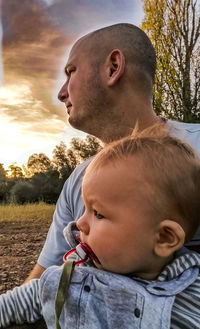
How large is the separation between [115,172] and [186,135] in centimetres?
83

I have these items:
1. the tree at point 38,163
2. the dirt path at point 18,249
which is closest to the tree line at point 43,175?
the tree at point 38,163

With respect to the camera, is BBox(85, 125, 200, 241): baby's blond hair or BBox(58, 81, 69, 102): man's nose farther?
BBox(58, 81, 69, 102): man's nose

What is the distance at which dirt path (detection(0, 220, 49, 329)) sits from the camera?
2.56 meters

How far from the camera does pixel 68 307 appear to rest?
1.26 metres

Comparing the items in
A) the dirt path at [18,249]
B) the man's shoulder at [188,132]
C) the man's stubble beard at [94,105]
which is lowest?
the dirt path at [18,249]

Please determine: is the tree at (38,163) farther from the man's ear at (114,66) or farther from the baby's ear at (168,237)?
the baby's ear at (168,237)

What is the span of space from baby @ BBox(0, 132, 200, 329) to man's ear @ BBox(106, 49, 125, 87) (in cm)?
130

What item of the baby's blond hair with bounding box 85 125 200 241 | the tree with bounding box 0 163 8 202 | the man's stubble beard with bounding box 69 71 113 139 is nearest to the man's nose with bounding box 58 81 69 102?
the man's stubble beard with bounding box 69 71 113 139

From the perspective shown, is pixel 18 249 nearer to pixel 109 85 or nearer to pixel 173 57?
pixel 109 85

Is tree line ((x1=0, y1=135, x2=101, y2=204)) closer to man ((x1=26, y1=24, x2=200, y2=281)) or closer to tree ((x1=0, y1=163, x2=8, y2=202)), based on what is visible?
tree ((x1=0, y1=163, x2=8, y2=202))

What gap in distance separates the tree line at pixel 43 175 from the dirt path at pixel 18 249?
215 inches

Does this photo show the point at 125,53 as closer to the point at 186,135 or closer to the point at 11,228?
the point at 186,135

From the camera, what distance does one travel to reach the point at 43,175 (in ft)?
46.8

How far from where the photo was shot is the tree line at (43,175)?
13500 millimetres
